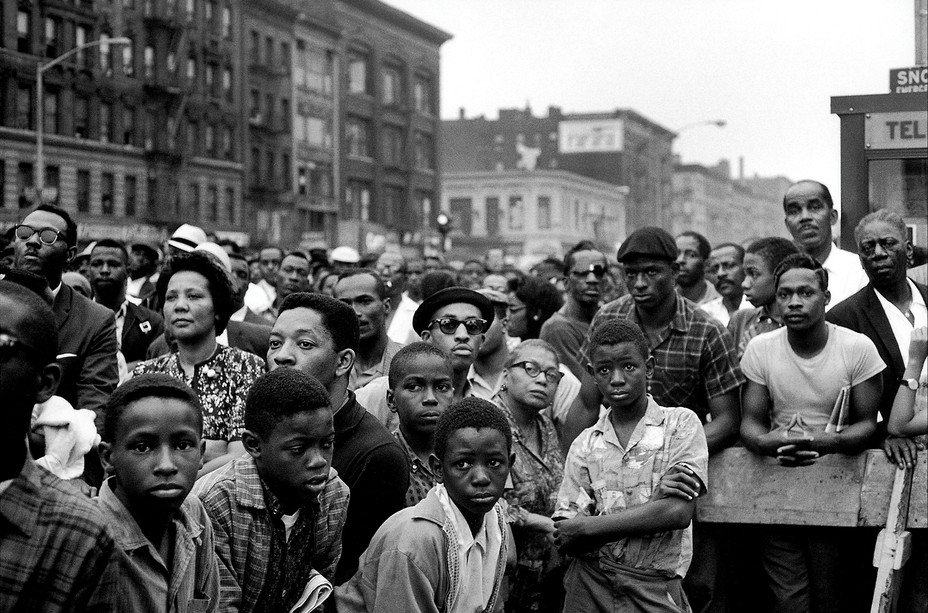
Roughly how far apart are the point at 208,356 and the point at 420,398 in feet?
3.63

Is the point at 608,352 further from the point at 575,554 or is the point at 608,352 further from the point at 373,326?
the point at 373,326

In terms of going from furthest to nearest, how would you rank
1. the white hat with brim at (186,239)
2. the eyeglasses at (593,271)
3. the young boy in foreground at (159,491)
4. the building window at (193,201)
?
the building window at (193,201)
the eyeglasses at (593,271)
the white hat with brim at (186,239)
the young boy in foreground at (159,491)

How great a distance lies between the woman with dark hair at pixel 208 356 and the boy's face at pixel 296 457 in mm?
1044

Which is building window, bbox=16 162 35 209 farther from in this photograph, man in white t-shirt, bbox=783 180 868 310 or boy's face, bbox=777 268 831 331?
boy's face, bbox=777 268 831 331

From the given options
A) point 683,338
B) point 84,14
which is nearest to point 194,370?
point 683,338

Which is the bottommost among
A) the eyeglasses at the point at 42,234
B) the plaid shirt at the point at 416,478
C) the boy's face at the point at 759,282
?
the plaid shirt at the point at 416,478

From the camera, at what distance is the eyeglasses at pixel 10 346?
252 centimetres

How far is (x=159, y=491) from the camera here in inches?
136

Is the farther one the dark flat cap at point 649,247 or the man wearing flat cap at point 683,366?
the dark flat cap at point 649,247

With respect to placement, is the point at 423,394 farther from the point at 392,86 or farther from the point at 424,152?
the point at 424,152

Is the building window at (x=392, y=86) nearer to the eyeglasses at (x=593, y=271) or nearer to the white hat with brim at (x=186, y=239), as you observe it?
the eyeglasses at (x=593, y=271)

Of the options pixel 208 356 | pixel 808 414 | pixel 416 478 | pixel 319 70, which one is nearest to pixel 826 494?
pixel 808 414

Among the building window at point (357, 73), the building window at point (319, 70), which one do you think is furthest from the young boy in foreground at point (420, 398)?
the building window at point (357, 73)

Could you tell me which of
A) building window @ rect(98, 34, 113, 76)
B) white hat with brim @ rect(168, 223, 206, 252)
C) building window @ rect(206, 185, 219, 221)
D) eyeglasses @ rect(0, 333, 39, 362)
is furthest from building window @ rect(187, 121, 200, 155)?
eyeglasses @ rect(0, 333, 39, 362)
